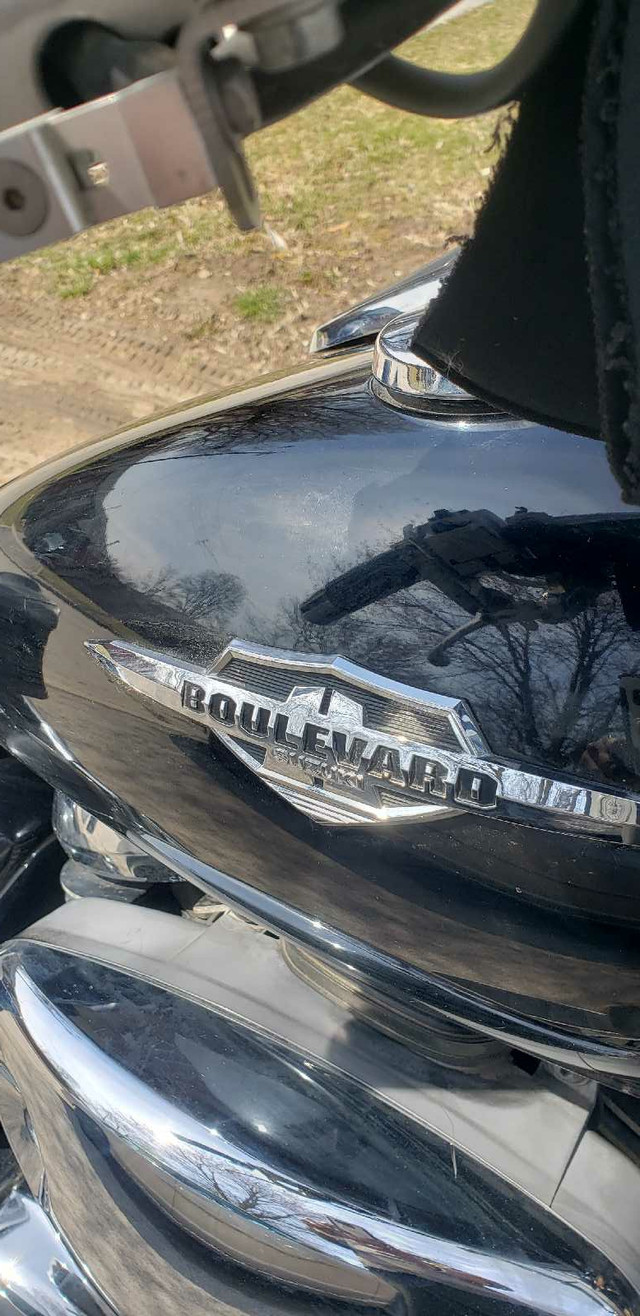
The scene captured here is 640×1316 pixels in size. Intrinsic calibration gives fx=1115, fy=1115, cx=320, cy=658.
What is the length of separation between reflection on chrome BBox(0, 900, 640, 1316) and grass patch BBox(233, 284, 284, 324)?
9.65ft

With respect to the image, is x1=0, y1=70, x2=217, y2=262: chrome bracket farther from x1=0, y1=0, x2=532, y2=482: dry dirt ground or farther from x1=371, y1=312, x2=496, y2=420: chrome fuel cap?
x1=0, y1=0, x2=532, y2=482: dry dirt ground

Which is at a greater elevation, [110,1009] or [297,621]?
[297,621]

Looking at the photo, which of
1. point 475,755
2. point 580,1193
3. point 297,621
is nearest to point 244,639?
point 297,621

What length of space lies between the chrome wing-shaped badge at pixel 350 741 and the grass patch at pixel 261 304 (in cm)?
301

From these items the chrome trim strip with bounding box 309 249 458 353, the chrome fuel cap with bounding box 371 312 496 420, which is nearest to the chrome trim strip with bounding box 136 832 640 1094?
the chrome fuel cap with bounding box 371 312 496 420

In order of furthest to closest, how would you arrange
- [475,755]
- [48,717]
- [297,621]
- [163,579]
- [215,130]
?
[48,717], [163,579], [297,621], [475,755], [215,130]

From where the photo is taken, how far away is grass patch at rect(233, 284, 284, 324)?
3.77 meters

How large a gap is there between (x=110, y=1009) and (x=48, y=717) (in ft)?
1.00

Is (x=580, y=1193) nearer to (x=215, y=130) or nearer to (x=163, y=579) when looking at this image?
(x=163, y=579)

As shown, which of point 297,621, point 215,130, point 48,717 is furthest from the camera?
point 48,717

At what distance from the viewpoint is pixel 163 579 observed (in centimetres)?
102

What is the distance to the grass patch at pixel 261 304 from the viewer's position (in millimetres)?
3773

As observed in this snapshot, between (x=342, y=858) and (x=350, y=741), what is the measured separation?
0.13m

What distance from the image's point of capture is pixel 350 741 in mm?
863
